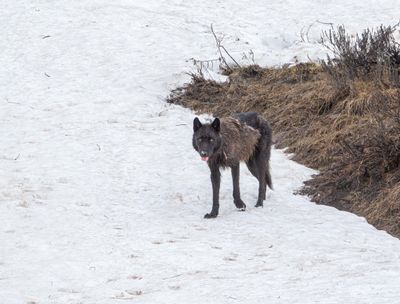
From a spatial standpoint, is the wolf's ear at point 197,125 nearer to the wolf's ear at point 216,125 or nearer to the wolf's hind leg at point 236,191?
the wolf's ear at point 216,125

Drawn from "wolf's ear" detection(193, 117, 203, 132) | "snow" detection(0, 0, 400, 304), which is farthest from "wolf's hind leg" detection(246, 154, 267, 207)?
"wolf's ear" detection(193, 117, 203, 132)

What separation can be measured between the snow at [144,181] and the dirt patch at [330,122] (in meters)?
0.46

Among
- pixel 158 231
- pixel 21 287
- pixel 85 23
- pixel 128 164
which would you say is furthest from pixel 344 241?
pixel 85 23

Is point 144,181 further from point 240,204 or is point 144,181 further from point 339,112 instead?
point 339,112

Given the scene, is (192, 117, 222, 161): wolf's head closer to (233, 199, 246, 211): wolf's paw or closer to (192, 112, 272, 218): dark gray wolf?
(192, 112, 272, 218): dark gray wolf

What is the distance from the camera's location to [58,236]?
8.71 metres

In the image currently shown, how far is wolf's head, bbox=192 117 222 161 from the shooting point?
9633 mm

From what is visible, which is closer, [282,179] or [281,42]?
[282,179]

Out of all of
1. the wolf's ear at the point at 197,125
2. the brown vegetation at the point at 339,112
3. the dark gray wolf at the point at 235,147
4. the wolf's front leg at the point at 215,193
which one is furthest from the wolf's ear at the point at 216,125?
the brown vegetation at the point at 339,112

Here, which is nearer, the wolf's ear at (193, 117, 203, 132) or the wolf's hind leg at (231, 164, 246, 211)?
the wolf's ear at (193, 117, 203, 132)

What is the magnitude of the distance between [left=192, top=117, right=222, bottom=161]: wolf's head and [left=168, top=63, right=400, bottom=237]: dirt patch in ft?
6.44

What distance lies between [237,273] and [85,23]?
13.1 metres

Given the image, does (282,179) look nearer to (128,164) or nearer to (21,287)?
(128,164)

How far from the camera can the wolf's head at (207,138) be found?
9633mm
